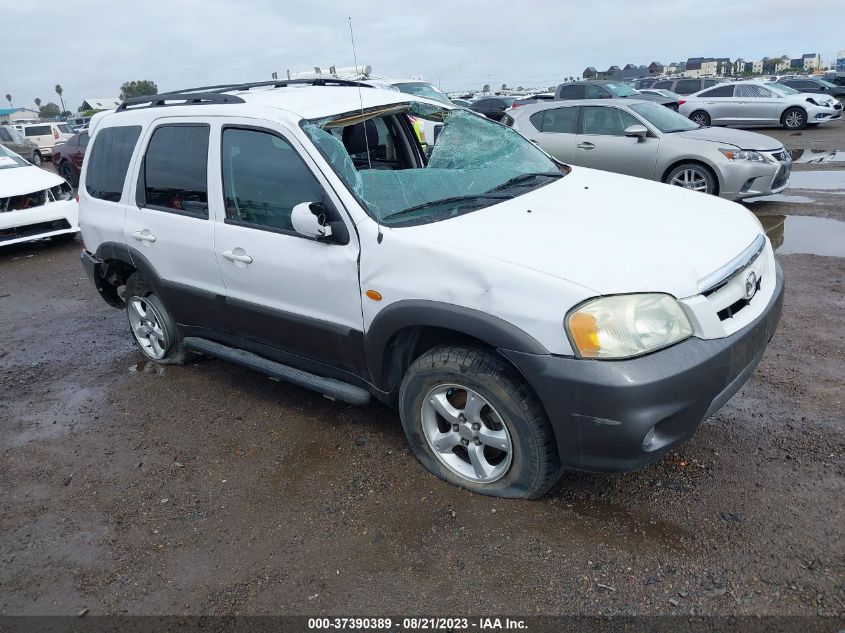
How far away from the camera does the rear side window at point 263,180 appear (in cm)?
334

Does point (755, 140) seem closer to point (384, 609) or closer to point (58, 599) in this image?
point (384, 609)

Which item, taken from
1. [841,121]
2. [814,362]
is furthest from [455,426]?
[841,121]

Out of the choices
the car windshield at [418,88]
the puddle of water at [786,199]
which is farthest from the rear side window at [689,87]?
the puddle of water at [786,199]

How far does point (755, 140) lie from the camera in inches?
348

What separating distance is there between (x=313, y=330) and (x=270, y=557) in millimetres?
1153

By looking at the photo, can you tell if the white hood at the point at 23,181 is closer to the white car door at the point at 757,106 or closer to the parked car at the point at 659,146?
the parked car at the point at 659,146

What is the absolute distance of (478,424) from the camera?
2.97 meters

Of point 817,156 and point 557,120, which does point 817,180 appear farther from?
point 557,120

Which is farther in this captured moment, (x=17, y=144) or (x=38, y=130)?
(x=38, y=130)

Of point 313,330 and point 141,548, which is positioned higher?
point 313,330

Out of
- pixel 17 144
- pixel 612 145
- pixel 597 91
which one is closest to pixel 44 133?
pixel 17 144

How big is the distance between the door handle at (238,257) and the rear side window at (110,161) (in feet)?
Answer: 4.29

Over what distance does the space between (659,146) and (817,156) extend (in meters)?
7.57

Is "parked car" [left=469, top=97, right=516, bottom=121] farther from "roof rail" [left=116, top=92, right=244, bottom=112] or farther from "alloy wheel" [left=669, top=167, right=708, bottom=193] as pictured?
"roof rail" [left=116, top=92, right=244, bottom=112]
